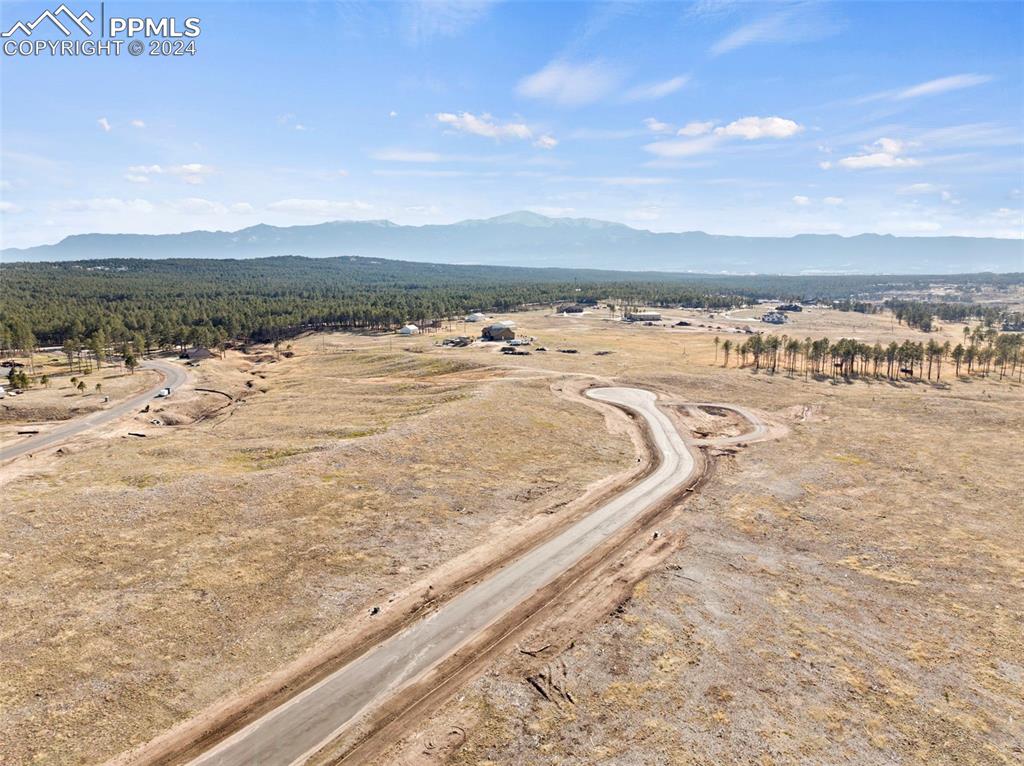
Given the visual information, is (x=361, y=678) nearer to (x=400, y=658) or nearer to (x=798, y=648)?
(x=400, y=658)

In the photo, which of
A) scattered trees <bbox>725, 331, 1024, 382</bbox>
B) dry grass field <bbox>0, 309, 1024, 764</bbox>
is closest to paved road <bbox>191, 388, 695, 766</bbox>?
dry grass field <bbox>0, 309, 1024, 764</bbox>

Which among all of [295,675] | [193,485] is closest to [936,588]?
[295,675]

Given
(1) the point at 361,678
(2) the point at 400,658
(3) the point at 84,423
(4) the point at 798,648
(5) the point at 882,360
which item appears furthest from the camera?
(5) the point at 882,360

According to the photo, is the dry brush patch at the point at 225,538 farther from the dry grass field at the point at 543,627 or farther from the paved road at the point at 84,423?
the paved road at the point at 84,423

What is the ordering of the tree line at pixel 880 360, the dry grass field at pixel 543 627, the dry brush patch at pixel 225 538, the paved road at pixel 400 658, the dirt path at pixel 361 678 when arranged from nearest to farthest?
the dirt path at pixel 361 678 → the paved road at pixel 400 658 → the dry grass field at pixel 543 627 → the dry brush patch at pixel 225 538 → the tree line at pixel 880 360

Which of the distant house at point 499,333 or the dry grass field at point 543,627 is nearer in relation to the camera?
the dry grass field at point 543,627

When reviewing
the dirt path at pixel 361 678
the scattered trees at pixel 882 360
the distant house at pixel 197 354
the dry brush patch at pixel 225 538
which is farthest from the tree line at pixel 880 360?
the distant house at pixel 197 354

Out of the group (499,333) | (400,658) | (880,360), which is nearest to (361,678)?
(400,658)
